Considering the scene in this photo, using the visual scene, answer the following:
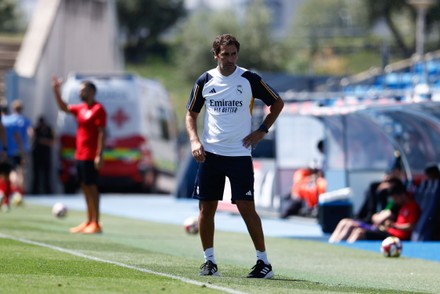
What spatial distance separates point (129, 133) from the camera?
35156mm

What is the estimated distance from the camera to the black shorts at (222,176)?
12492mm

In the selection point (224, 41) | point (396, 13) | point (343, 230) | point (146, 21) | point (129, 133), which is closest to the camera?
point (224, 41)

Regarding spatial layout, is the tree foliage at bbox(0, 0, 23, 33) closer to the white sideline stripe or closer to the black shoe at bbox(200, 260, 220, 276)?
the white sideline stripe

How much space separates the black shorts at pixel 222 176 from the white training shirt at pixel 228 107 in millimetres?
71

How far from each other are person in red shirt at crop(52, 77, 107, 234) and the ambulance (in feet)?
46.0

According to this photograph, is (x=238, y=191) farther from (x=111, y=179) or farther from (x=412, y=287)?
(x=111, y=179)

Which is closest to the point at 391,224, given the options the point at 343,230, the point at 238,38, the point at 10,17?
the point at 343,230

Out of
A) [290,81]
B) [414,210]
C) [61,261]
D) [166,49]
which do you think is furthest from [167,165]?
[166,49]

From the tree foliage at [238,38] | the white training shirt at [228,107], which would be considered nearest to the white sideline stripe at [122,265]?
the white training shirt at [228,107]

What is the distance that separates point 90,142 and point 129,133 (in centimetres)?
1548

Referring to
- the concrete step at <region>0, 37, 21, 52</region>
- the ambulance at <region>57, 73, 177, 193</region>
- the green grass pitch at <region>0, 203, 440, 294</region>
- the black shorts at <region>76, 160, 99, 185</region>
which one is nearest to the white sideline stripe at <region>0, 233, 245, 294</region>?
the green grass pitch at <region>0, 203, 440, 294</region>

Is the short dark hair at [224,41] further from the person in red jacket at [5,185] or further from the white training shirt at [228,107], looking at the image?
the person in red jacket at [5,185]

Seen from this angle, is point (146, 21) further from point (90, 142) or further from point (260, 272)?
point (260, 272)

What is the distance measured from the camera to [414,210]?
19719 mm
